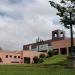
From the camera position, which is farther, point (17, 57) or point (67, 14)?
point (17, 57)

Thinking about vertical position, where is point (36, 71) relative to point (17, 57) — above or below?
below

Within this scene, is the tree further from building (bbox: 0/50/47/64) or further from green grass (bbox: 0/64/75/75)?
building (bbox: 0/50/47/64)

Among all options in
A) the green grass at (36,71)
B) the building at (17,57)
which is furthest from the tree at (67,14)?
the building at (17,57)

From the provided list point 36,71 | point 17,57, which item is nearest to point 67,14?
point 36,71

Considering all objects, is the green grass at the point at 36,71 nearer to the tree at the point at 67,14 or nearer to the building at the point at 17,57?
the tree at the point at 67,14

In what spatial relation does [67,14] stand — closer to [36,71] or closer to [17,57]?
[36,71]

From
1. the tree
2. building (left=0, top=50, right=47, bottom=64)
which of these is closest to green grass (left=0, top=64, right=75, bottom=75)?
the tree

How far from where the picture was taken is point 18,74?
22.8 metres

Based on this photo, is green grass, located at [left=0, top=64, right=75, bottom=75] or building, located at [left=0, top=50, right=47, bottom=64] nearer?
green grass, located at [left=0, top=64, right=75, bottom=75]

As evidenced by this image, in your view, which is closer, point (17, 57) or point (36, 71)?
point (36, 71)

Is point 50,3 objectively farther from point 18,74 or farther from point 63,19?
point 18,74

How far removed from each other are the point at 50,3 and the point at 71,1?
356 cm

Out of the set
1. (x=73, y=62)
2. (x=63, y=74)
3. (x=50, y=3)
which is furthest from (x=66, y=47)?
(x=63, y=74)

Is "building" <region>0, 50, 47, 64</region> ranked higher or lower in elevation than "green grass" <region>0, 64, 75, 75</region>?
higher
